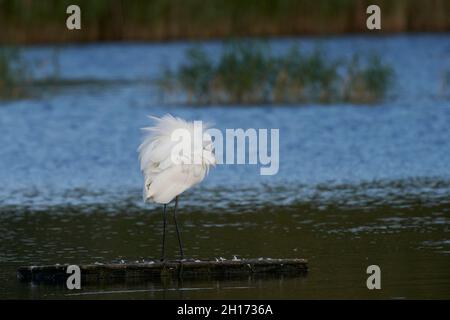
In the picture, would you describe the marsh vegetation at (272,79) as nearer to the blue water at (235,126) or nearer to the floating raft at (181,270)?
the blue water at (235,126)

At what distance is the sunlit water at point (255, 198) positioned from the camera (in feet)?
31.0

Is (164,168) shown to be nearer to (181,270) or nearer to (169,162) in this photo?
(169,162)

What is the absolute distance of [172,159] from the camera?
975 centimetres

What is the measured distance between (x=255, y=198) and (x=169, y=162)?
3811 millimetres

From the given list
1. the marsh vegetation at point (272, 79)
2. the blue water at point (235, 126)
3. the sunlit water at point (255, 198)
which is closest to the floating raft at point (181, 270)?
the sunlit water at point (255, 198)

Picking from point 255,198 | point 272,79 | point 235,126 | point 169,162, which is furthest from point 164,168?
point 272,79

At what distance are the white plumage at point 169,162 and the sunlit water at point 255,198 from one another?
0.77 m

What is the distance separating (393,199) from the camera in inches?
519

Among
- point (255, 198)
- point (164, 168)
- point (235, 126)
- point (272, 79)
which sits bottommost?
point (255, 198)

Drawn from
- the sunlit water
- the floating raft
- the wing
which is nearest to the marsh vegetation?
the sunlit water

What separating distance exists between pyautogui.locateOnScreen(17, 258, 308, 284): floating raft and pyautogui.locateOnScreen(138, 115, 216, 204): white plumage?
582 millimetres

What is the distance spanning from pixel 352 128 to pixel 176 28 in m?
12.9
